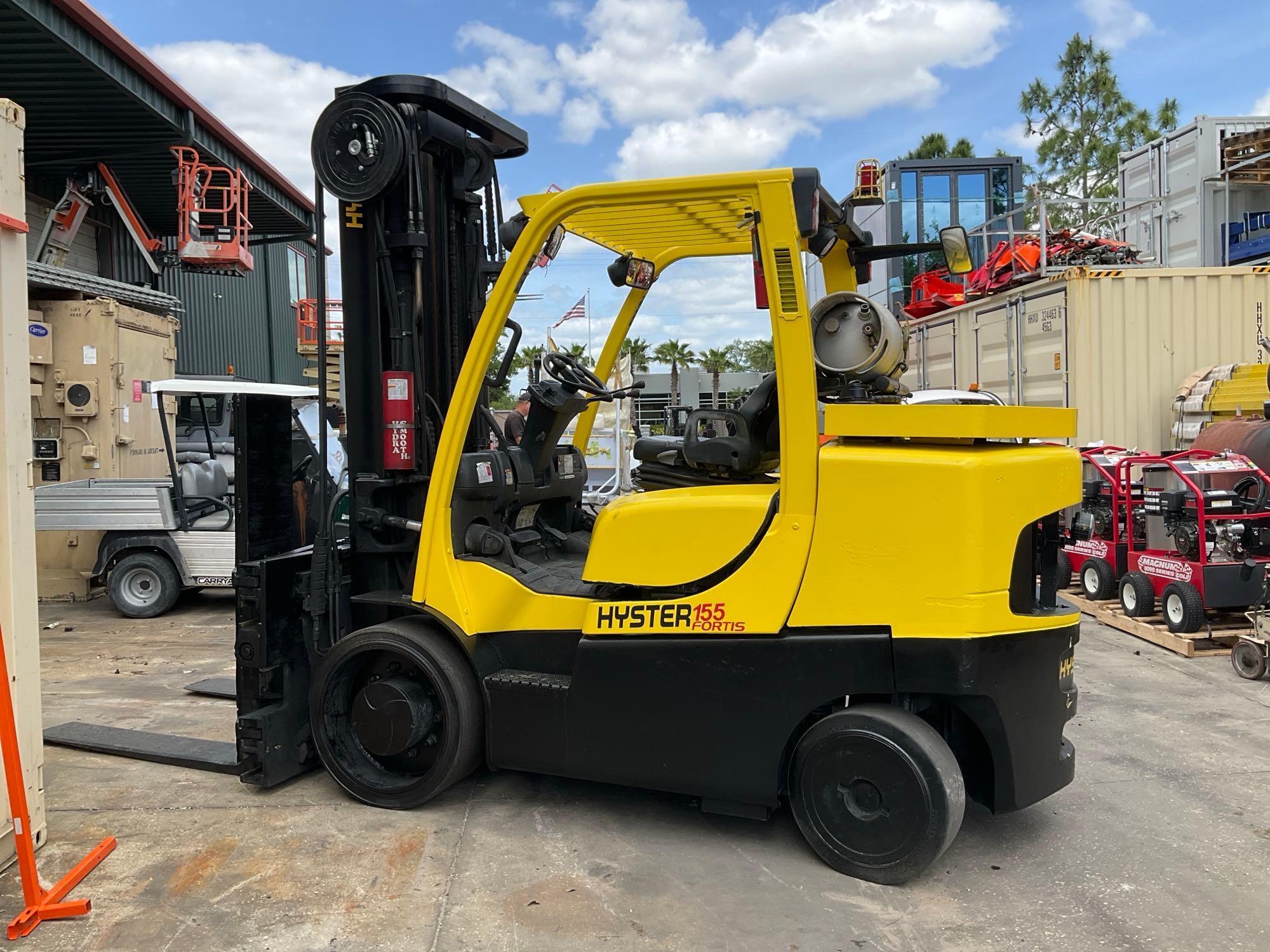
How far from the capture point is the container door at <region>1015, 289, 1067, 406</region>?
9938 mm

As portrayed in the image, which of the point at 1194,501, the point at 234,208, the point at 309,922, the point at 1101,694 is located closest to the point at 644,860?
the point at 309,922

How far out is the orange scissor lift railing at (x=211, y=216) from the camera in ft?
50.5

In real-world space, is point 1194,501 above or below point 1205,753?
above

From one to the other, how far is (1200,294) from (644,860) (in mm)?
9455

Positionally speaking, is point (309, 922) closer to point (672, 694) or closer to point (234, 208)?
point (672, 694)

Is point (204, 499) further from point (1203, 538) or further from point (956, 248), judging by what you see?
point (1203, 538)

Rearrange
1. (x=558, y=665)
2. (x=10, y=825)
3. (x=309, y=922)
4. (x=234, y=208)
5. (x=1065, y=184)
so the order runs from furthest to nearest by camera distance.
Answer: (x=1065, y=184) → (x=234, y=208) → (x=558, y=665) → (x=10, y=825) → (x=309, y=922)

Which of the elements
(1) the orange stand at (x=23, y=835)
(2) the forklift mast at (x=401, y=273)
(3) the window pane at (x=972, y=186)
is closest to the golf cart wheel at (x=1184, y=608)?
(2) the forklift mast at (x=401, y=273)

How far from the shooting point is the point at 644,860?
11.8 feet

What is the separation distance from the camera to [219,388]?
30.9 ft

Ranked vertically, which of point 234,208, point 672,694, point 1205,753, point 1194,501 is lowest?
point 1205,753

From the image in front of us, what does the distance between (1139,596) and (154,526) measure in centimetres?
873

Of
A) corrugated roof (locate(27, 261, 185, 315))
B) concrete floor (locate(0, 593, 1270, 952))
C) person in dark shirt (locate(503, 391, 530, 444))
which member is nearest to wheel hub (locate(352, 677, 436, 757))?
concrete floor (locate(0, 593, 1270, 952))

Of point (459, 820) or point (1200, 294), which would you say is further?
point (1200, 294)
